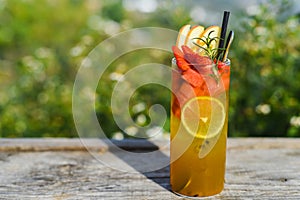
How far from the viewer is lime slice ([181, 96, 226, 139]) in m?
1.21

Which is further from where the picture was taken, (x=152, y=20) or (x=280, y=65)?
(x=152, y=20)

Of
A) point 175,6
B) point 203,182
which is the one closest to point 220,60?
point 203,182

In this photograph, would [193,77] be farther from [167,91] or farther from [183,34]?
[167,91]

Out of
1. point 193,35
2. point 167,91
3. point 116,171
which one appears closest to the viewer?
point 193,35

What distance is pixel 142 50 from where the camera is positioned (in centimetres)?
268

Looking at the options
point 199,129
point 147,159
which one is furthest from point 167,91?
point 199,129

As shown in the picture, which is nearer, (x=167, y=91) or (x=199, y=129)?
(x=199, y=129)

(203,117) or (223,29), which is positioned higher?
(223,29)

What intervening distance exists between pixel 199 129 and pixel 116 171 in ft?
1.23

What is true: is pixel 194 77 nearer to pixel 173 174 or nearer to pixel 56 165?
pixel 173 174

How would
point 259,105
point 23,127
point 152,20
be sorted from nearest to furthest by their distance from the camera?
point 259,105 < point 23,127 < point 152,20

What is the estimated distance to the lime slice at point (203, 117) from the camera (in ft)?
3.97

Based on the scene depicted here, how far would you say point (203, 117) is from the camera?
122 centimetres

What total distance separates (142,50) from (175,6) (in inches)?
12.8
